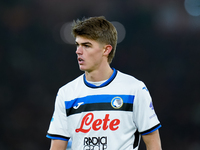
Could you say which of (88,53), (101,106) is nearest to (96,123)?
(101,106)

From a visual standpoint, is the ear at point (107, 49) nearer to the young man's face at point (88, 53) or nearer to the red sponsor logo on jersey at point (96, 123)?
the young man's face at point (88, 53)

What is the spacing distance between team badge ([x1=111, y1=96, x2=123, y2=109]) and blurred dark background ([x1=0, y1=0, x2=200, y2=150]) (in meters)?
6.02

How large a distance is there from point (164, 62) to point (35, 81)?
3654mm

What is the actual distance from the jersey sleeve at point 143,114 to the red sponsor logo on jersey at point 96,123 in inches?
5.7

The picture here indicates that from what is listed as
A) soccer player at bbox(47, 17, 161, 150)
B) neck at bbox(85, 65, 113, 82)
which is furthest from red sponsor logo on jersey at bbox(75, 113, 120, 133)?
neck at bbox(85, 65, 113, 82)

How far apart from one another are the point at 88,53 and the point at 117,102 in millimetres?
400

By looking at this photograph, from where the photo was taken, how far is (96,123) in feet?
6.79

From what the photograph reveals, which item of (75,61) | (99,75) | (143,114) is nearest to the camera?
(143,114)

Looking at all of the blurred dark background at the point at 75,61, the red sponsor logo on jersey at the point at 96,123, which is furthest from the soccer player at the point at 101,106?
the blurred dark background at the point at 75,61

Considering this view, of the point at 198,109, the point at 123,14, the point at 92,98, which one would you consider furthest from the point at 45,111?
the point at 92,98

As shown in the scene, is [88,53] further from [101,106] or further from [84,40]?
[101,106]

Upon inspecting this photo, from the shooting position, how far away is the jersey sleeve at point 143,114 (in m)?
2.03

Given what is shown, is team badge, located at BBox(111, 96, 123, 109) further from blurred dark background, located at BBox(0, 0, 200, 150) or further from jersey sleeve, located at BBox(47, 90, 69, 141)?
blurred dark background, located at BBox(0, 0, 200, 150)

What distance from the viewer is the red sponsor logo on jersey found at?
80.9 inches
